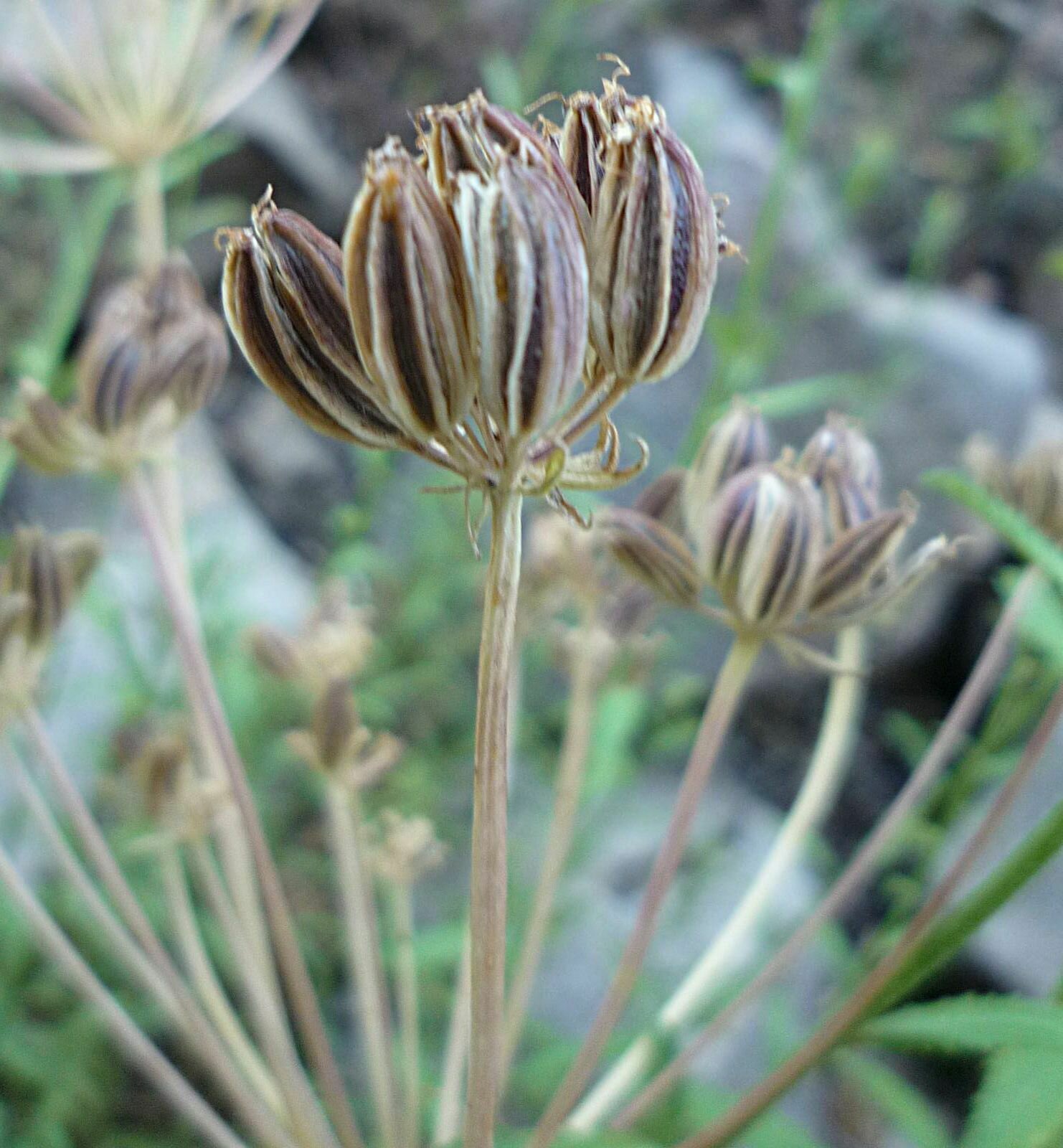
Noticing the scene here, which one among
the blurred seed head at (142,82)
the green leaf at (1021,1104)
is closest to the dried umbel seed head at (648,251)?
the green leaf at (1021,1104)

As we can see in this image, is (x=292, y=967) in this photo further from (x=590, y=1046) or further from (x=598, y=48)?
(x=598, y=48)

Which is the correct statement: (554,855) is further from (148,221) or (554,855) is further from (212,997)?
(148,221)

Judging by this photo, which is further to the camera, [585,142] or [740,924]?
[740,924]

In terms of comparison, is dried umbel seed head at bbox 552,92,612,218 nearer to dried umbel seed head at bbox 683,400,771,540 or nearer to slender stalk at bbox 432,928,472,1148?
dried umbel seed head at bbox 683,400,771,540

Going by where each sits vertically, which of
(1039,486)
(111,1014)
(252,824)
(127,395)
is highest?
(1039,486)

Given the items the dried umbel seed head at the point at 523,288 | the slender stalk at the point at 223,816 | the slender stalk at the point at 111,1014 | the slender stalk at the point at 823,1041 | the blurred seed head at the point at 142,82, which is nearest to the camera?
the dried umbel seed head at the point at 523,288

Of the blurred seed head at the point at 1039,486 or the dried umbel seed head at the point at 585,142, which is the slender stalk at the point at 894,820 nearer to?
the blurred seed head at the point at 1039,486

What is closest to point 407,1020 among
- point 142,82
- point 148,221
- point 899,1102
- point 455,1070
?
point 455,1070
